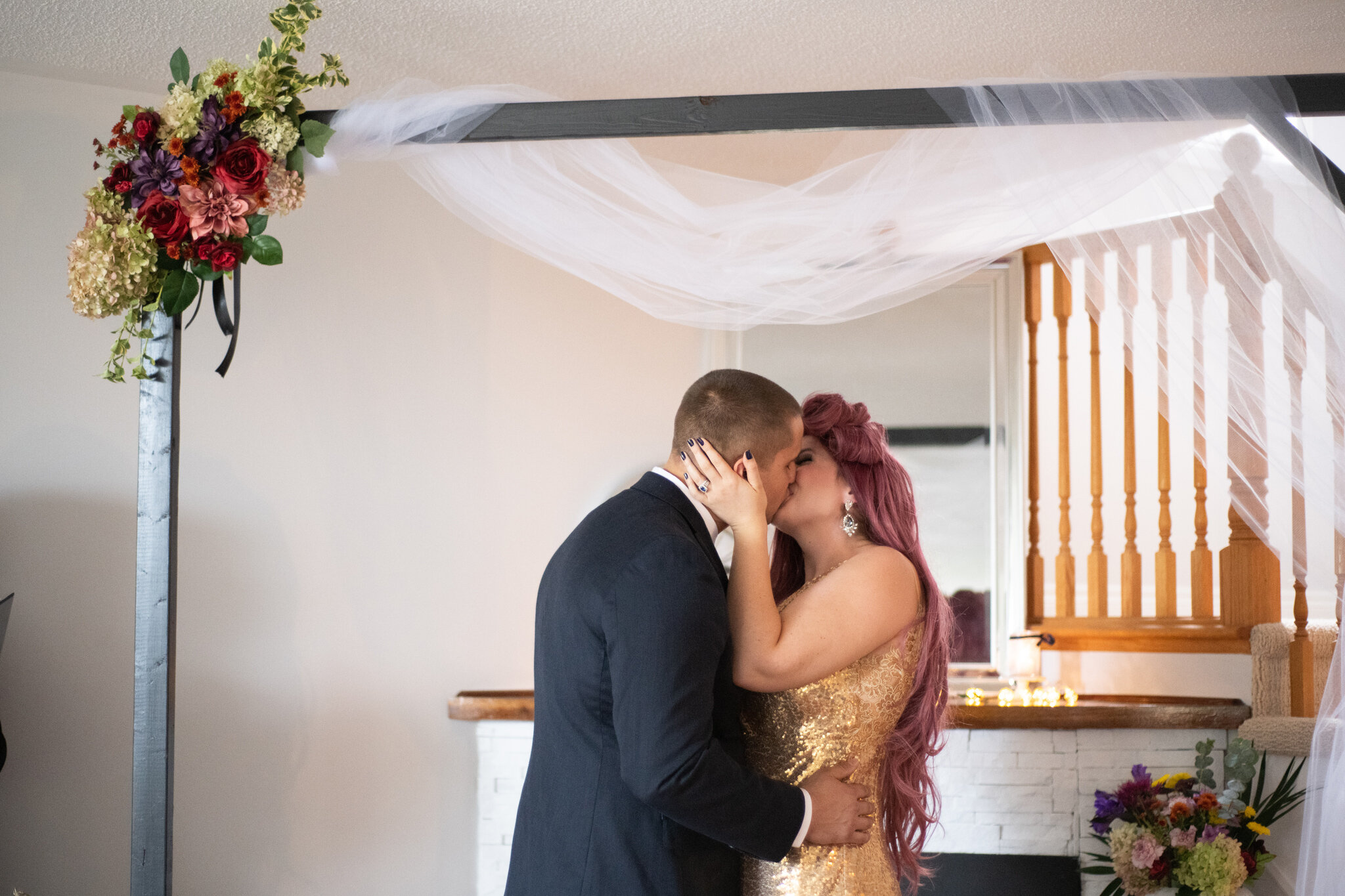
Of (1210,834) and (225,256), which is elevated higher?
(225,256)

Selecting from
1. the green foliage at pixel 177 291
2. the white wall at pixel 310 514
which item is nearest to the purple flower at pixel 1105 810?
the white wall at pixel 310 514

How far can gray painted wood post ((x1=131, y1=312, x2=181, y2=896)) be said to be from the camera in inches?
94.0

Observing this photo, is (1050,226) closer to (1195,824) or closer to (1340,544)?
(1340,544)

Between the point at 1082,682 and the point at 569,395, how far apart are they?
2.38 m

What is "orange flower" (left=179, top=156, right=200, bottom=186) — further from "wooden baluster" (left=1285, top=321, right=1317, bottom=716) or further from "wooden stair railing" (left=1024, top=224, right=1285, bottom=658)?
"wooden stair railing" (left=1024, top=224, right=1285, bottom=658)

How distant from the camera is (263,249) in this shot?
2.37m

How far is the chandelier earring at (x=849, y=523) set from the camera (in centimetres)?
233

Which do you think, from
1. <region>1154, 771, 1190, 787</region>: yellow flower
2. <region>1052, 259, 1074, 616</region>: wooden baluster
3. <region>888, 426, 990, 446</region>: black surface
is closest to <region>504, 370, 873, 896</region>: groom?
<region>1154, 771, 1190, 787</region>: yellow flower

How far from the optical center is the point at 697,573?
5.88 feet

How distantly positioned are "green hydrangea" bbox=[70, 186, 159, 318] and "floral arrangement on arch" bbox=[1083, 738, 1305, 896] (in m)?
3.09

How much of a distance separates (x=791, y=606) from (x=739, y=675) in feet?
0.66

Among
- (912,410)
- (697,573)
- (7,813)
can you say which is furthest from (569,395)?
(697,573)

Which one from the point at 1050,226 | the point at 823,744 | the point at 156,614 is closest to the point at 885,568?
the point at 823,744

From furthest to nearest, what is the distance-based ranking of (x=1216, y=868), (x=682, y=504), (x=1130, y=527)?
(x=1130, y=527), (x=1216, y=868), (x=682, y=504)
